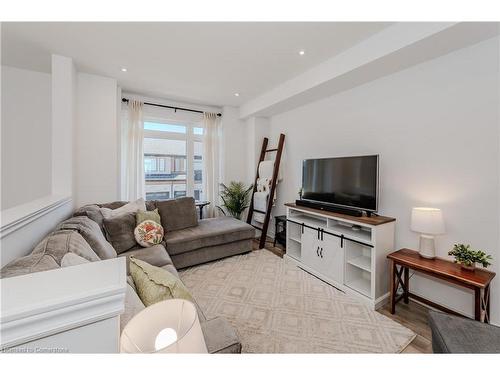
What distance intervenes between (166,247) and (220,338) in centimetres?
200

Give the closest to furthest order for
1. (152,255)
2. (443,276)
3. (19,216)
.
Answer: (19,216), (443,276), (152,255)

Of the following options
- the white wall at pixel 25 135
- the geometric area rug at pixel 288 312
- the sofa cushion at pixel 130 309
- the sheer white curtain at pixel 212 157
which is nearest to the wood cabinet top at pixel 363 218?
the geometric area rug at pixel 288 312

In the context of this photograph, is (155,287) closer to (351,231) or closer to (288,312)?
(288,312)

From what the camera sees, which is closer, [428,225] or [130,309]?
[130,309]

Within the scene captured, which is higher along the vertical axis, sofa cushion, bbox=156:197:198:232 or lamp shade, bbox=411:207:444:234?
lamp shade, bbox=411:207:444:234

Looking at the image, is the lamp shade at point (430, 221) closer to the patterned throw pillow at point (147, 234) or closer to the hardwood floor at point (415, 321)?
the hardwood floor at point (415, 321)

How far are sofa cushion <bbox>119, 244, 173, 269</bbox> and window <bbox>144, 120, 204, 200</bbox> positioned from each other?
1.66 meters

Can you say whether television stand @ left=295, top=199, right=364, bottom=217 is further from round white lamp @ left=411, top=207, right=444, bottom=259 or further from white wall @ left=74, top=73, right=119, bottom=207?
white wall @ left=74, top=73, right=119, bottom=207

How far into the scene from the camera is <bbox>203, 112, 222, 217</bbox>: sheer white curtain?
168 inches

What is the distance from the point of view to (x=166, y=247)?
2.74 meters

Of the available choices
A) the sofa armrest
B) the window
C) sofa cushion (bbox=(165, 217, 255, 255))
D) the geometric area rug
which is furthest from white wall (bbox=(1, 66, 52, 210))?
the sofa armrest

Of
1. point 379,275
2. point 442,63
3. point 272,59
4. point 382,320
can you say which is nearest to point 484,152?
point 442,63

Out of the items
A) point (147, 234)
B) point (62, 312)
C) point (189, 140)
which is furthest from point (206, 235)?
point (62, 312)

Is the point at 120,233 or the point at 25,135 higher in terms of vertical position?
the point at 25,135
